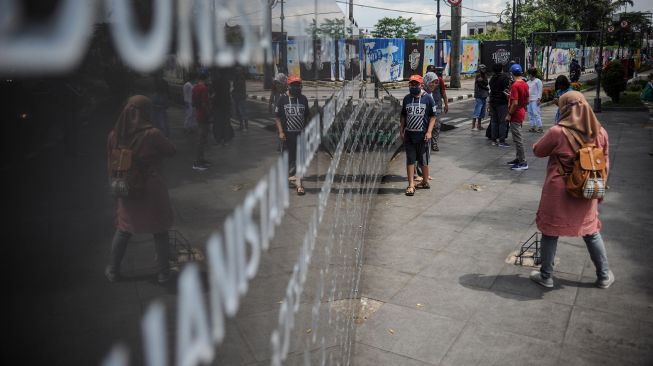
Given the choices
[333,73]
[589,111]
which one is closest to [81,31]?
[333,73]

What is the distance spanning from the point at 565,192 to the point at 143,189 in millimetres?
4261

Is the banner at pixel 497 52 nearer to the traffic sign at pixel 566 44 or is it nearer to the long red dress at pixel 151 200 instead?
the traffic sign at pixel 566 44

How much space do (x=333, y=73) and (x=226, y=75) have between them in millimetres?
2020

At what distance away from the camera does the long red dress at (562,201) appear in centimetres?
448

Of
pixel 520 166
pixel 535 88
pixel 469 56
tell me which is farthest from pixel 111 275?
pixel 469 56

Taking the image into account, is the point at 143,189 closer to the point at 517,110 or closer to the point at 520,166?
the point at 520,166

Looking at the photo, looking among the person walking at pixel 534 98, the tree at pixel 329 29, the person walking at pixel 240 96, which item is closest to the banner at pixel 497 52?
the person walking at pixel 534 98

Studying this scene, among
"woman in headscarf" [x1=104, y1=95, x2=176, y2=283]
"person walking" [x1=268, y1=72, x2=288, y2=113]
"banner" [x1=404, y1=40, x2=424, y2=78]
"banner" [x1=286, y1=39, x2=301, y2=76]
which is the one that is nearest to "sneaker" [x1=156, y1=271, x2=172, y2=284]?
"woman in headscarf" [x1=104, y1=95, x2=176, y2=283]

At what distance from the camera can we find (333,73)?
3.05 metres

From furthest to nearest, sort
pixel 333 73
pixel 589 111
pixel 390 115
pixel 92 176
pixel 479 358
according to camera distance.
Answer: pixel 390 115 → pixel 589 111 → pixel 479 358 → pixel 333 73 → pixel 92 176

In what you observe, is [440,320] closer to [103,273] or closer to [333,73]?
[333,73]

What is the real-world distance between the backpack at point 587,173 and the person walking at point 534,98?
27.0 ft

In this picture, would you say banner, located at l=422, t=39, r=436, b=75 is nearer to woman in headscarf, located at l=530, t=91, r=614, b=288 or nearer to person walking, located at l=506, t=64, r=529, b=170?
person walking, located at l=506, t=64, r=529, b=170

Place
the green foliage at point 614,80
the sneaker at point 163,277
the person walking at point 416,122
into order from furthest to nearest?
the green foliage at point 614,80 < the person walking at point 416,122 < the sneaker at point 163,277
